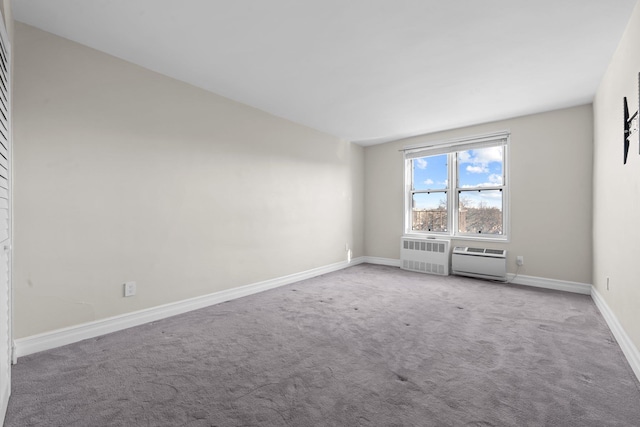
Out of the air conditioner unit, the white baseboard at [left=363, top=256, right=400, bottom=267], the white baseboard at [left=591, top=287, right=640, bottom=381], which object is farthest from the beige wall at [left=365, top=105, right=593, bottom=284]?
the white baseboard at [left=363, top=256, right=400, bottom=267]

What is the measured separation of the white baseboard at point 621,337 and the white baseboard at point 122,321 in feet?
11.1

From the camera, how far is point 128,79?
263 centimetres

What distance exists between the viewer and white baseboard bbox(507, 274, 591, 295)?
371cm

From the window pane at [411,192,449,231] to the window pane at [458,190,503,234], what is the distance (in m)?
0.30

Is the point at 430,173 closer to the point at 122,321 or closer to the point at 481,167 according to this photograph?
the point at 481,167

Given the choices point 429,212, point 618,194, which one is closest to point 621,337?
point 618,194

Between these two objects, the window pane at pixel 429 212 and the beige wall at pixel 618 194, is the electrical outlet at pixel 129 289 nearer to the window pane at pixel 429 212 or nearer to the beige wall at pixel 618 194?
the beige wall at pixel 618 194

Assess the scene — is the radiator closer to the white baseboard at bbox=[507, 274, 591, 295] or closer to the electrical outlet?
the white baseboard at bbox=[507, 274, 591, 295]

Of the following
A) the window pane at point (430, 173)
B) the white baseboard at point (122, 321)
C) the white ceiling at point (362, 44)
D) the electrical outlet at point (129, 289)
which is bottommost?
the white baseboard at point (122, 321)

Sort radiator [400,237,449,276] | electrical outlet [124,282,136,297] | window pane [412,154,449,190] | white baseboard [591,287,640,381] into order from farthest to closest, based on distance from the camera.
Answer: window pane [412,154,449,190]
radiator [400,237,449,276]
electrical outlet [124,282,136,297]
white baseboard [591,287,640,381]

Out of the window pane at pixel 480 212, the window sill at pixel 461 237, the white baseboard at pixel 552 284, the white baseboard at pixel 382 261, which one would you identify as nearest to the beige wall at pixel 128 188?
the white baseboard at pixel 382 261

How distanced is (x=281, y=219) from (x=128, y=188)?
1948 mm

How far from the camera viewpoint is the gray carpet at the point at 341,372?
149cm

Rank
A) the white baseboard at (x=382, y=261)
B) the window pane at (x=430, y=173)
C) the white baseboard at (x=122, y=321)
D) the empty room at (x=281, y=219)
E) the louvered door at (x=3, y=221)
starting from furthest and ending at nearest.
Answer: the white baseboard at (x=382, y=261)
the window pane at (x=430, y=173)
the white baseboard at (x=122, y=321)
the empty room at (x=281, y=219)
the louvered door at (x=3, y=221)
